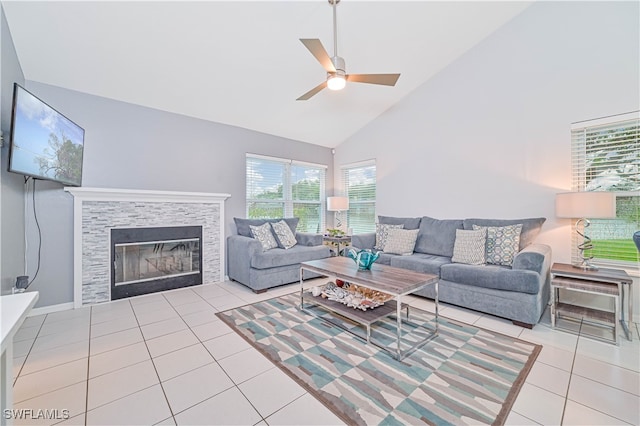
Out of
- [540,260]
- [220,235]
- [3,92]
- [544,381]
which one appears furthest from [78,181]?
[540,260]

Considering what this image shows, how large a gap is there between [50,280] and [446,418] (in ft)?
12.8

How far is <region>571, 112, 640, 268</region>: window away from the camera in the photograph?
2.73 meters

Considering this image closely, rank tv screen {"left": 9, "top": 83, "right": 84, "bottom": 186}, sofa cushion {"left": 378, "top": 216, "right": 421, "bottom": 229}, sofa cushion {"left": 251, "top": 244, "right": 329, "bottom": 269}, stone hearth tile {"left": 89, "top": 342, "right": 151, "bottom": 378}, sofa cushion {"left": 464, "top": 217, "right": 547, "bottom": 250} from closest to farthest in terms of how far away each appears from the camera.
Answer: stone hearth tile {"left": 89, "top": 342, "right": 151, "bottom": 378}
tv screen {"left": 9, "top": 83, "right": 84, "bottom": 186}
sofa cushion {"left": 464, "top": 217, "right": 547, "bottom": 250}
sofa cushion {"left": 251, "top": 244, "right": 329, "bottom": 269}
sofa cushion {"left": 378, "top": 216, "right": 421, "bottom": 229}

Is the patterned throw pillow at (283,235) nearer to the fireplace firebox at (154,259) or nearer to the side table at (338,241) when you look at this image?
the side table at (338,241)

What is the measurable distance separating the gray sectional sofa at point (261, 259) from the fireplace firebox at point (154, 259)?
1.75 feet

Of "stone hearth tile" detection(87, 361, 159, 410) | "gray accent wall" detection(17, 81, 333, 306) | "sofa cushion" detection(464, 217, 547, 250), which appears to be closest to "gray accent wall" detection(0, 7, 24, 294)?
"gray accent wall" detection(17, 81, 333, 306)

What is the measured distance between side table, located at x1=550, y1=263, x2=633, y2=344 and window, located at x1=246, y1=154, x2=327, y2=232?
3892mm

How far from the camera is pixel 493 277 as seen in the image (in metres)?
2.71

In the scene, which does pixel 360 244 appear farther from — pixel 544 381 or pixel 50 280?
pixel 50 280

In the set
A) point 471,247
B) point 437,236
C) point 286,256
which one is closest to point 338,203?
point 286,256

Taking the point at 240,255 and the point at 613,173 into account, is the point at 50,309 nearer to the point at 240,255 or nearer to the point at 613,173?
the point at 240,255

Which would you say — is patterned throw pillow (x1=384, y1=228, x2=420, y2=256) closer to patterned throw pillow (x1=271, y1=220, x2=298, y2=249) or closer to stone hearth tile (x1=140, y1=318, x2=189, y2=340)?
patterned throw pillow (x1=271, y1=220, x2=298, y2=249)

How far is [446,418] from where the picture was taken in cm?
146

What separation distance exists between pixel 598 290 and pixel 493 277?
2.54 feet
